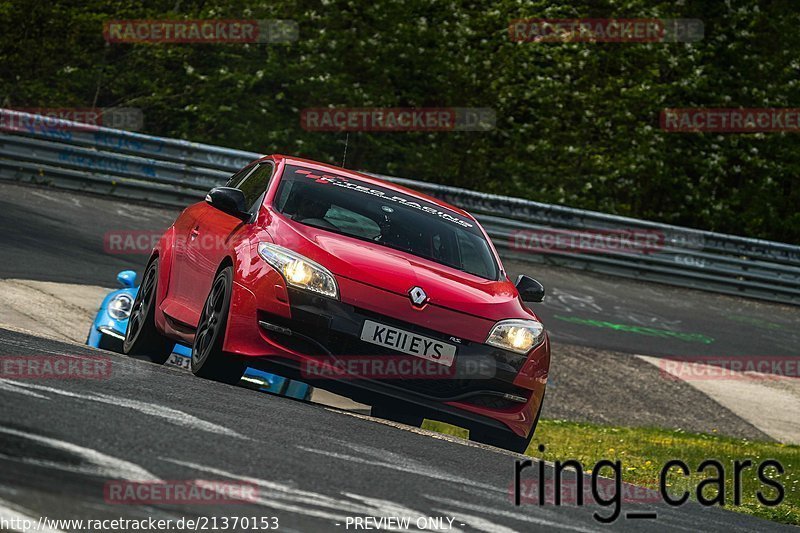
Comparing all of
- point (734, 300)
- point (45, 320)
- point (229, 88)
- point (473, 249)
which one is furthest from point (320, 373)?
point (229, 88)

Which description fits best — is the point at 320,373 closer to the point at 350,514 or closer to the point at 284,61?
the point at 350,514

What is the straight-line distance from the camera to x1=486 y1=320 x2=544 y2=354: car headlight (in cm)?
820

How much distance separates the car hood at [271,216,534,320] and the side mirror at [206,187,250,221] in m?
0.45

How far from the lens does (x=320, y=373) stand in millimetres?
7918

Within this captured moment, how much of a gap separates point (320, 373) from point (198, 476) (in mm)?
2782
